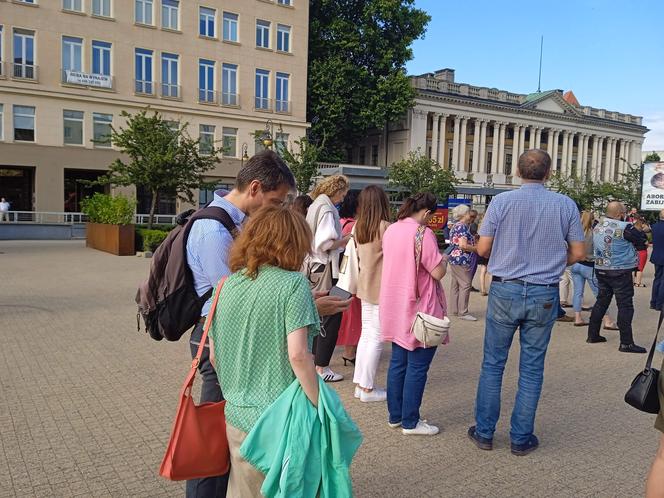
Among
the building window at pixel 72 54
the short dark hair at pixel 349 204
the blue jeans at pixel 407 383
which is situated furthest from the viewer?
the building window at pixel 72 54

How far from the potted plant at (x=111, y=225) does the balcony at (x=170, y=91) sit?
1584cm

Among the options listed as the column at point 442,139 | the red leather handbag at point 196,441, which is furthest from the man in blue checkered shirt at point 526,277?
the column at point 442,139

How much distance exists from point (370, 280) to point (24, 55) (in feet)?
112

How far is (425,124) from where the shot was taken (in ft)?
178

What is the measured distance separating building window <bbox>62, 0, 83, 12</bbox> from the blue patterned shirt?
117 ft

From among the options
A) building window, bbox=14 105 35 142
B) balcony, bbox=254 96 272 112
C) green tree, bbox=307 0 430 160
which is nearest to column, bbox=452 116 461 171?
green tree, bbox=307 0 430 160

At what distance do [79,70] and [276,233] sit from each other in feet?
118

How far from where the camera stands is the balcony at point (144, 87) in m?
35.7

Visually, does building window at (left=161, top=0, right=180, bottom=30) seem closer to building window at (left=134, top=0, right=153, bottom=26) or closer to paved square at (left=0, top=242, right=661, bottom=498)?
building window at (left=134, top=0, right=153, bottom=26)

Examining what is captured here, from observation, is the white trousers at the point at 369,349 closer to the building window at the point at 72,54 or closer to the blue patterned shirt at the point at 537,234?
the blue patterned shirt at the point at 537,234

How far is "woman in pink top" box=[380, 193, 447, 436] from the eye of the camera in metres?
4.24

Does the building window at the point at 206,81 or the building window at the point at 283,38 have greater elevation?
the building window at the point at 283,38

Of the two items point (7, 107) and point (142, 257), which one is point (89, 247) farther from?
point (7, 107)

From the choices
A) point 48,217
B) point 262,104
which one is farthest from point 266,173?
point 262,104
